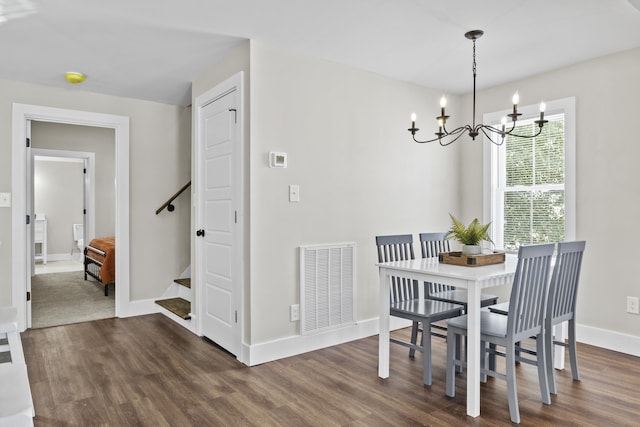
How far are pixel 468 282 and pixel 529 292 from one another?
327mm

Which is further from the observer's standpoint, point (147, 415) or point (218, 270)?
point (218, 270)

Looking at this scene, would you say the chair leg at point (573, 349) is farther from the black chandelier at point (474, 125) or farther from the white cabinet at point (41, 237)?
the white cabinet at point (41, 237)

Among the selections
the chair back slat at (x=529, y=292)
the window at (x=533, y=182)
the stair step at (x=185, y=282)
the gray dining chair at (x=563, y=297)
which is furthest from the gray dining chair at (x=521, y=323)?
the stair step at (x=185, y=282)

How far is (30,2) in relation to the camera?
2.45 meters

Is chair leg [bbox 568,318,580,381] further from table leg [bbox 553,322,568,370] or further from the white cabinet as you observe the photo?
the white cabinet

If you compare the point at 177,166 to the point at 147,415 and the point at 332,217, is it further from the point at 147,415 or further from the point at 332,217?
the point at 147,415

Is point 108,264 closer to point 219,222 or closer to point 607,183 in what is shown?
point 219,222

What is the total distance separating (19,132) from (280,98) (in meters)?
2.53

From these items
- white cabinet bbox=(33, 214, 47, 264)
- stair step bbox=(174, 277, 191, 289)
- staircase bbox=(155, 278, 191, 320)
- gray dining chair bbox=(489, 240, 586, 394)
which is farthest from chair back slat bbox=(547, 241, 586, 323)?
white cabinet bbox=(33, 214, 47, 264)

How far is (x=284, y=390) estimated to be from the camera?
2637 mm

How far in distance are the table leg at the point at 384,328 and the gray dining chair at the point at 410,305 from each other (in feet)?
0.32

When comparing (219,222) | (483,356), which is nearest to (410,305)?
(483,356)

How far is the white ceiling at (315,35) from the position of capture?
8.39 feet

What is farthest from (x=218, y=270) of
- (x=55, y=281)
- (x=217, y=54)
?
(x=55, y=281)
